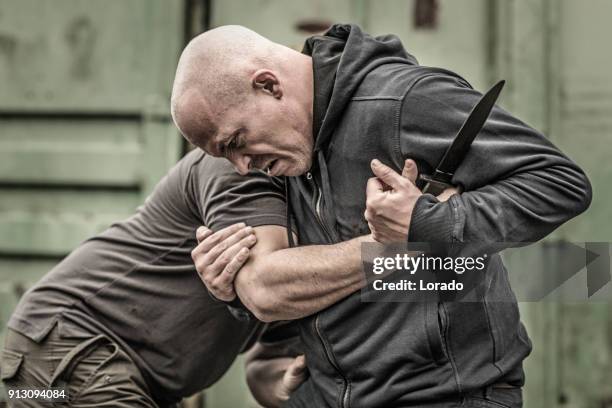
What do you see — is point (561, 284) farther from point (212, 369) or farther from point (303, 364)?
point (212, 369)

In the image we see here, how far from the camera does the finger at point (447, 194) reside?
245 cm

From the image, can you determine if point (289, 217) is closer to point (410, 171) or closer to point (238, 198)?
point (238, 198)

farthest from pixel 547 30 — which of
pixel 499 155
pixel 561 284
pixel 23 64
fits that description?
pixel 23 64

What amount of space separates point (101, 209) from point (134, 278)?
154cm

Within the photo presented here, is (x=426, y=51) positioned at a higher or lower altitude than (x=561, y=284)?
higher

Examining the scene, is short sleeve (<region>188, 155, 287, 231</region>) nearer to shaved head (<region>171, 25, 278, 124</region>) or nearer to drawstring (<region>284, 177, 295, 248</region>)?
drawstring (<region>284, 177, 295, 248</region>)

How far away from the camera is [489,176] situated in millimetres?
2426

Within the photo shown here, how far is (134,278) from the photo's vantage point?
324 centimetres

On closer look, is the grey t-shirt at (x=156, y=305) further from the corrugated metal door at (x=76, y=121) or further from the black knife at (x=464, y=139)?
the corrugated metal door at (x=76, y=121)

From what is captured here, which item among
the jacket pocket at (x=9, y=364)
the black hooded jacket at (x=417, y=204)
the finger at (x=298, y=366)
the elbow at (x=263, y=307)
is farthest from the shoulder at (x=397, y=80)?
the jacket pocket at (x=9, y=364)

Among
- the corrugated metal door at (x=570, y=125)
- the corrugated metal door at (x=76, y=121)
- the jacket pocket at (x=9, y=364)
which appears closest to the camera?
the jacket pocket at (x=9, y=364)

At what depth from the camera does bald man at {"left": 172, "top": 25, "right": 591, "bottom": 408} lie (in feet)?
7.91

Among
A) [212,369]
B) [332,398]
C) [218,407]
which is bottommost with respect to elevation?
[218,407]

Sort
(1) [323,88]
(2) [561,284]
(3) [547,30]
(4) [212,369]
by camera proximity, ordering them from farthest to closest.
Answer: (3) [547,30] < (4) [212,369] < (2) [561,284] < (1) [323,88]
